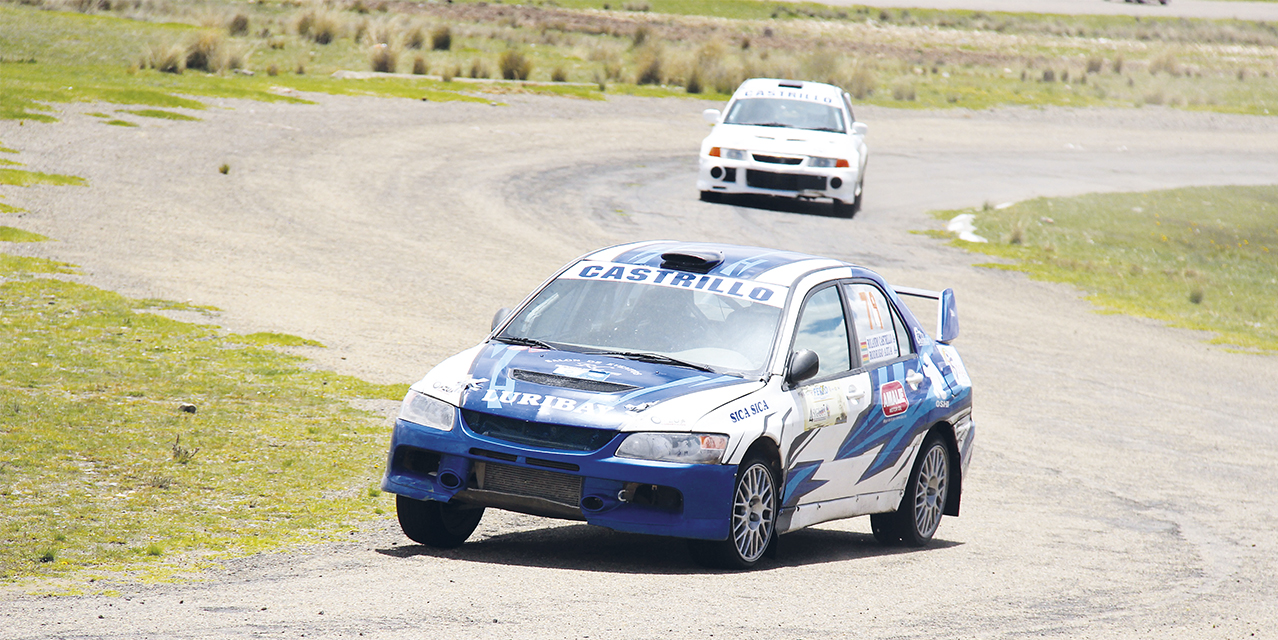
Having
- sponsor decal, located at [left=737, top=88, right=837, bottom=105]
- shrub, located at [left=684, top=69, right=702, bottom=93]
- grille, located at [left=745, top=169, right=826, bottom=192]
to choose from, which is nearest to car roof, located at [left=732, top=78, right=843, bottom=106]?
sponsor decal, located at [left=737, top=88, right=837, bottom=105]

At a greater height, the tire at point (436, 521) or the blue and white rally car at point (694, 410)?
the blue and white rally car at point (694, 410)

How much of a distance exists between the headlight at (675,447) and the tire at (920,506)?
7.12 ft

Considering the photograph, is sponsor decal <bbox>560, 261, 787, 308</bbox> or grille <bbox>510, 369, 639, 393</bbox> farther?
sponsor decal <bbox>560, 261, 787, 308</bbox>

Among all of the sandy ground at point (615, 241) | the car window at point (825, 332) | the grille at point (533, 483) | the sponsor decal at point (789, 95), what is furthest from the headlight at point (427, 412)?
the sponsor decal at point (789, 95)

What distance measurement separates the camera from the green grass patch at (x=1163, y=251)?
2030cm

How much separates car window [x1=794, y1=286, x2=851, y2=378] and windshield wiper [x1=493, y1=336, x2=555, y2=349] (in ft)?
4.37

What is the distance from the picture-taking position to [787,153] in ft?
75.9

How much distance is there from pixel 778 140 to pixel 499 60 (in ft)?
57.5

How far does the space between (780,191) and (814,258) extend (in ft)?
48.2

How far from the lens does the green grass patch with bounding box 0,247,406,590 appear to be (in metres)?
7.36

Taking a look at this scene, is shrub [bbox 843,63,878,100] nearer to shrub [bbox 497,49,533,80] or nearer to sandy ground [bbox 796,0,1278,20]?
shrub [bbox 497,49,533,80]

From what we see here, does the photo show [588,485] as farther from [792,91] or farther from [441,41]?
[441,41]

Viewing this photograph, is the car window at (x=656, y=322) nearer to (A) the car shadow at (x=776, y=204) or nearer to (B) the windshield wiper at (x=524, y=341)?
(B) the windshield wiper at (x=524, y=341)

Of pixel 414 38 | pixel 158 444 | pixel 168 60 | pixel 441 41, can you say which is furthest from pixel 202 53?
pixel 158 444
